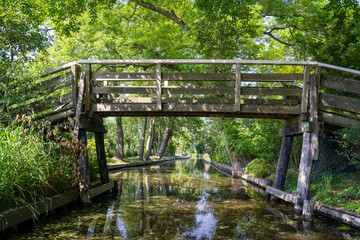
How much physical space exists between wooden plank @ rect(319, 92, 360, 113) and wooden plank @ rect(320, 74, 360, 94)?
24cm

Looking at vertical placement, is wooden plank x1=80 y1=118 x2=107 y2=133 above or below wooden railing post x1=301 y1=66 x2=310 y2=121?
below

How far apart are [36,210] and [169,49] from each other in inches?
472

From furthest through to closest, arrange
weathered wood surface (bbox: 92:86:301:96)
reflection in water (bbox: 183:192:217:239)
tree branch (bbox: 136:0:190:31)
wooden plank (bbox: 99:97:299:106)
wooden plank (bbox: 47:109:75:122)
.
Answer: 1. tree branch (bbox: 136:0:190:31)
2. wooden plank (bbox: 99:97:299:106)
3. weathered wood surface (bbox: 92:86:301:96)
4. wooden plank (bbox: 47:109:75:122)
5. reflection in water (bbox: 183:192:217:239)

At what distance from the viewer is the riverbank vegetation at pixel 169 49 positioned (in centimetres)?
604

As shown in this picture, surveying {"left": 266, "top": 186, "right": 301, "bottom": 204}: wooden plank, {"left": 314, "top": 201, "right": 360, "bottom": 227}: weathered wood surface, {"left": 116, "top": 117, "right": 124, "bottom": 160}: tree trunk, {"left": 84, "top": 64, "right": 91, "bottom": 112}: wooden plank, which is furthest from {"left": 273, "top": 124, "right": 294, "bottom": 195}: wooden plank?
{"left": 116, "top": 117, "right": 124, "bottom": 160}: tree trunk

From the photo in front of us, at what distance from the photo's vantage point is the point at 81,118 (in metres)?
7.56

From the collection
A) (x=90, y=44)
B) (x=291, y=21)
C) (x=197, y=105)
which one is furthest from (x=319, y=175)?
(x=90, y=44)

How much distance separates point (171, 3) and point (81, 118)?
8176mm

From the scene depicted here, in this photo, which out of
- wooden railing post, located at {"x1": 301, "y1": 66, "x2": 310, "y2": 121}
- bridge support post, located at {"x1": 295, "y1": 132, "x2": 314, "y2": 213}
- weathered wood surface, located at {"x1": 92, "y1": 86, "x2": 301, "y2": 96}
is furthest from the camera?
weathered wood surface, located at {"x1": 92, "y1": 86, "x2": 301, "y2": 96}

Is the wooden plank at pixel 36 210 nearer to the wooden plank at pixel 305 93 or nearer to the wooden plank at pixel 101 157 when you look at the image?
the wooden plank at pixel 101 157

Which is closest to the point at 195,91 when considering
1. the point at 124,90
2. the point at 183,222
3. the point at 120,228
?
Answer: the point at 124,90

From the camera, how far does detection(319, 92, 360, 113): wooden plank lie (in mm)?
7319

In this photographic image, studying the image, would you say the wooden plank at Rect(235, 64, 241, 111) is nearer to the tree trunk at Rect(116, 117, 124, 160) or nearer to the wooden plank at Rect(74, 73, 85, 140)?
the wooden plank at Rect(74, 73, 85, 140)

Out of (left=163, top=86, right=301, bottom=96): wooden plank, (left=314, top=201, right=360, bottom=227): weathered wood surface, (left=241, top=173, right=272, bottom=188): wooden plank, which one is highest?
(left=163, top=86, right=301, bottom=96): wooden plank
